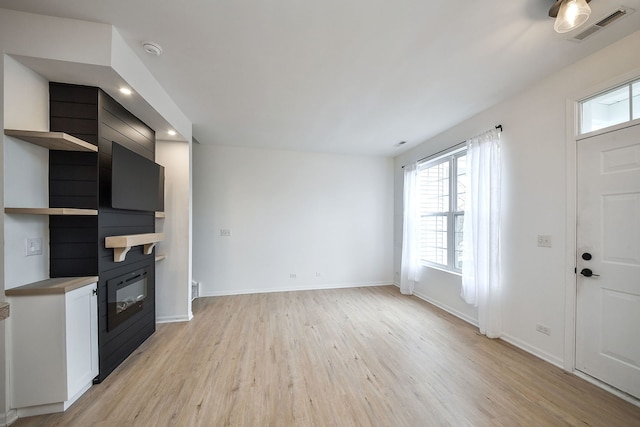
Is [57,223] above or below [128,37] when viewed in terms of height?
below

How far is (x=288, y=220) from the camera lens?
483cm

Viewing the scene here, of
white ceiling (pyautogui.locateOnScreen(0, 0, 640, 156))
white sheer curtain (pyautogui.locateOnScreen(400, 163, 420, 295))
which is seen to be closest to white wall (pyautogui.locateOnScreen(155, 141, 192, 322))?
white ceiling (pyautogui.locateOnScreen(0, 0, 640, 156))

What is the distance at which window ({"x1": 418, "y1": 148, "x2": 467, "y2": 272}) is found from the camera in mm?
3668

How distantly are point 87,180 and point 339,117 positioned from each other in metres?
2.71

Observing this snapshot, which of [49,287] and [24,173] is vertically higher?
[24,173]

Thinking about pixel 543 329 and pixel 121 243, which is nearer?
pixel 121 243

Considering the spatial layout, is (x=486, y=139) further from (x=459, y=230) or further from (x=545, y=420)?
(x=545, y=420)

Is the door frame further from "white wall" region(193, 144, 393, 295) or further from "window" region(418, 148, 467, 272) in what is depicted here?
"white wall" region(193, 144, 393, 295)

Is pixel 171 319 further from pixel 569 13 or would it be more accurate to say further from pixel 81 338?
pixel 569 13

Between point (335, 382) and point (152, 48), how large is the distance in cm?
309

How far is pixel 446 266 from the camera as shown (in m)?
3.87

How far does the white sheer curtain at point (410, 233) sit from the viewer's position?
4375 mm

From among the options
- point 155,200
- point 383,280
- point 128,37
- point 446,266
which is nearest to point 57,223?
point 155,200

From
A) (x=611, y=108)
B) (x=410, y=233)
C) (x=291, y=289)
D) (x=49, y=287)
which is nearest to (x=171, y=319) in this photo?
(x=49, y=287)
